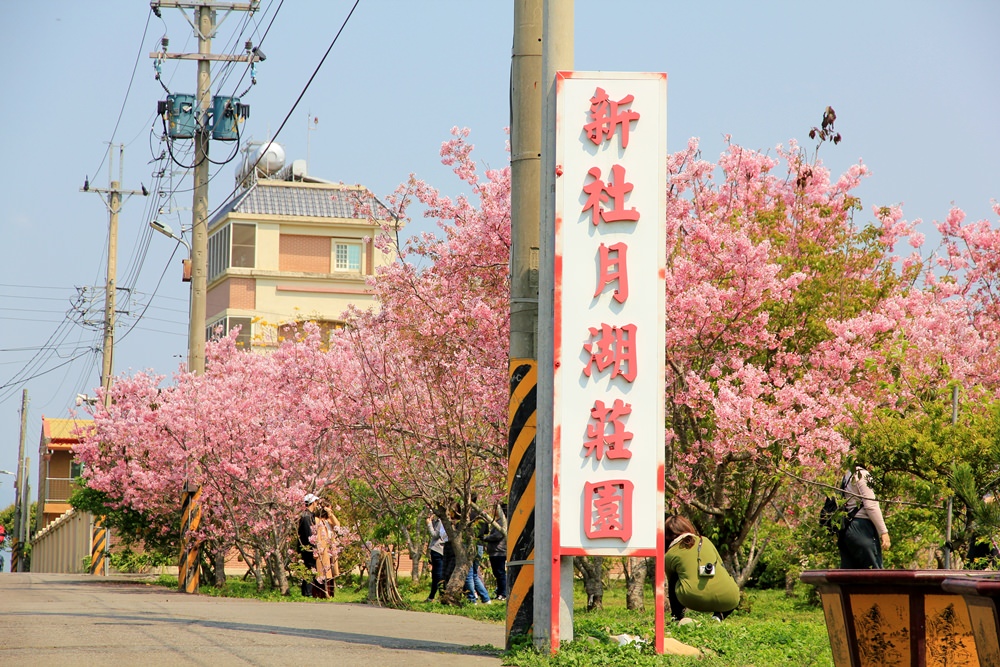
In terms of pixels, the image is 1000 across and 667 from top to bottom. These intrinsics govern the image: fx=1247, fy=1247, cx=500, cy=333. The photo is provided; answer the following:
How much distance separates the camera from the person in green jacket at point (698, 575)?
37.0 feet

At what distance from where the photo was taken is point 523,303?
9797mm

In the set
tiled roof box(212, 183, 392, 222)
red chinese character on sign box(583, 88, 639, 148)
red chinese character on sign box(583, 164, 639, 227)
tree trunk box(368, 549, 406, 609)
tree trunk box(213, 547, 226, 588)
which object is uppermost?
tiled roof box(212, 183, 392, 222)

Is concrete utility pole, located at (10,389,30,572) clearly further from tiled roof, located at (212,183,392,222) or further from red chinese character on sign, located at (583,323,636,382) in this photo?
red chinese character on sign, located at (583,323,636,382)

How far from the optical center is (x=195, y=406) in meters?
22.3

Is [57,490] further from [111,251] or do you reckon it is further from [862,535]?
[862,535]

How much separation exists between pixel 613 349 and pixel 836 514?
283 centimetres

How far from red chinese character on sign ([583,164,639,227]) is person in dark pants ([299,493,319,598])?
11.2m

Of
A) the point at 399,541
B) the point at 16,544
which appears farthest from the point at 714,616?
the point at 16,544

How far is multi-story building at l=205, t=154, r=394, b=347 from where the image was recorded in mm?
55625

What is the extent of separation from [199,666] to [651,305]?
3937 mm

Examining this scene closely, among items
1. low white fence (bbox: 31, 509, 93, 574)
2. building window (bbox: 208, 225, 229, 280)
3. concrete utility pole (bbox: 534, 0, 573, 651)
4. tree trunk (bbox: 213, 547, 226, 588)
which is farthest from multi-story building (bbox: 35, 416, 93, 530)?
concrete utility pole (bbox: 534, 0, 573, 651)

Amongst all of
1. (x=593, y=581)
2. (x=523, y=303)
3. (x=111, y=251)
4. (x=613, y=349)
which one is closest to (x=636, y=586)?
(x=593, y=581)

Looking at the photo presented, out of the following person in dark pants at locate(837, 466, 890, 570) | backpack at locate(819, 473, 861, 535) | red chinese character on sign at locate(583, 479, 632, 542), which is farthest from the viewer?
person in dark pants at locate(837, 466, 890, 570)

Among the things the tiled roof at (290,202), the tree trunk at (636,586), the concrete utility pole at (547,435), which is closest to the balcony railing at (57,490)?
the tiled roof at (290,202)
